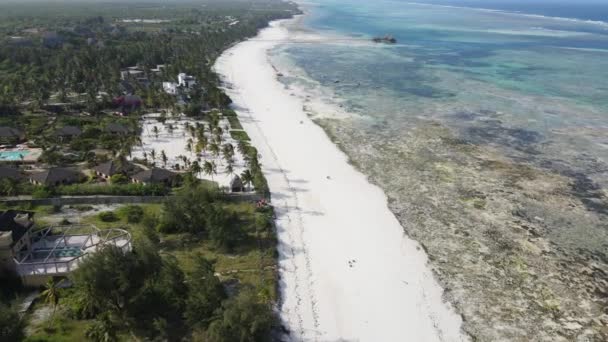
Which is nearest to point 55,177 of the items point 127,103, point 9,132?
point 9,132

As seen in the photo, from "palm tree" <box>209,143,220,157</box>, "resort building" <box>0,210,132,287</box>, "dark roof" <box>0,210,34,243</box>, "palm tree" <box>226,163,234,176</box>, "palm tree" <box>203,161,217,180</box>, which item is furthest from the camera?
"palm tree" <box>209,143,220,157</box>

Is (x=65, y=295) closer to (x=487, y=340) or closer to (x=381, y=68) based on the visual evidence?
(x=487, y=340)

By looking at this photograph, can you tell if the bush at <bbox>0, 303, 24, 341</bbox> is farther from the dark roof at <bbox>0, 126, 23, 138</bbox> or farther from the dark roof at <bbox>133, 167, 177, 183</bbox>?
the dark roof at <bbox>0, 126, 23, 138</bbox>

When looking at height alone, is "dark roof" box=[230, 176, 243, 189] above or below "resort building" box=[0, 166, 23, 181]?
above

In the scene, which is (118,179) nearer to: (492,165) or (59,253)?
(59,253)

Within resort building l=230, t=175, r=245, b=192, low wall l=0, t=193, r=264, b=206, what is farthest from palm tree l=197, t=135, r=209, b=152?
low wall l=0, t=193, r=264, b=206

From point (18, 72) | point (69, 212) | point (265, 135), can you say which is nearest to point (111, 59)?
point (18, 72)
